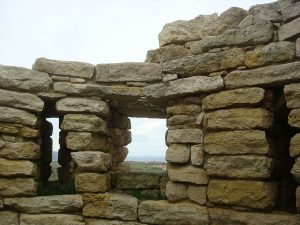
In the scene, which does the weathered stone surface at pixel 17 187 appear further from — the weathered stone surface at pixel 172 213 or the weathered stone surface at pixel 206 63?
the weathered stone surface at pixel 206 63

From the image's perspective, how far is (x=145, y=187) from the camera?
17.5 ft

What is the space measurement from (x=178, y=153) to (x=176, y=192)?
0.52 metres

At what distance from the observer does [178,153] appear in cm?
452

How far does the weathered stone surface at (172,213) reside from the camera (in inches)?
167

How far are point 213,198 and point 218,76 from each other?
1537mm

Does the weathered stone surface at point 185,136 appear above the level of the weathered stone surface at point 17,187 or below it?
above

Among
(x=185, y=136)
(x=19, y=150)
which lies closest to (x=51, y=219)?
(x=19, y=150)

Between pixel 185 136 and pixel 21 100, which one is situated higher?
pixel 21 100

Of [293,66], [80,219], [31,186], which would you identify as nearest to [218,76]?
[293,66]

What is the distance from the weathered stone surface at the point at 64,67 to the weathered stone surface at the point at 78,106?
40 cm

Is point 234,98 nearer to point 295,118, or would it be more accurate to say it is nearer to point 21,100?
point 295,118

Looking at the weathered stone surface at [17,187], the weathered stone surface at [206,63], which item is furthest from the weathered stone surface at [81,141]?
the weathered stone surface at [206,63]

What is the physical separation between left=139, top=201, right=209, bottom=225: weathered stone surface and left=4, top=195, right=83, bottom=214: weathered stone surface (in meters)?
0.95

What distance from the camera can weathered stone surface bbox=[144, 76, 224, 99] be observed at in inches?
170
